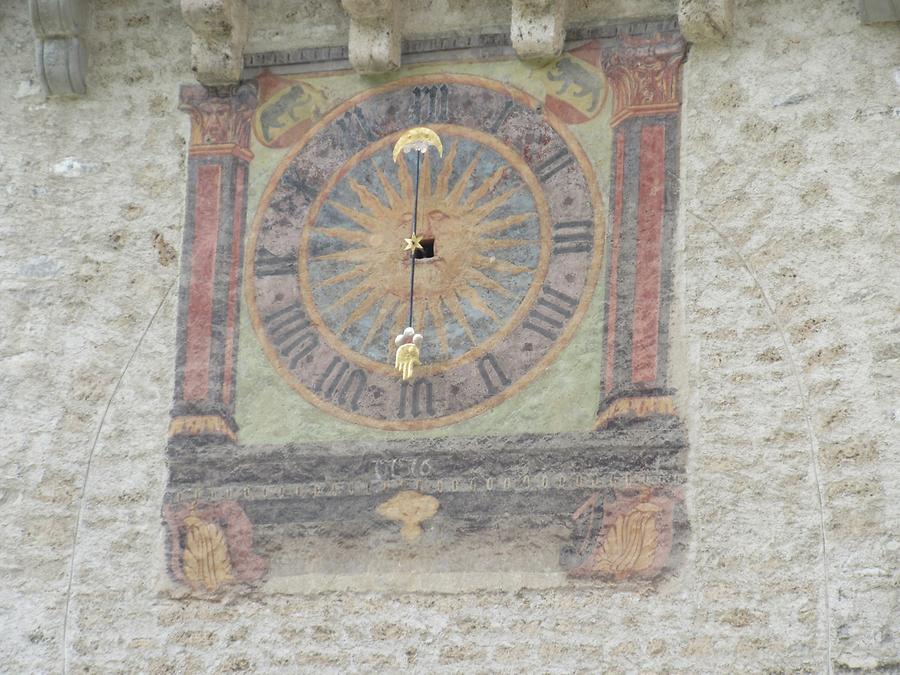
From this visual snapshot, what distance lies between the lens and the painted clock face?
30.1 ft

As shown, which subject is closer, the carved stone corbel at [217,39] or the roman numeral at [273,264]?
the roman numeral at [273,264]

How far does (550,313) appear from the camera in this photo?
30.0ft

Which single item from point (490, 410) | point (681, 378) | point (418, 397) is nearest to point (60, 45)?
point (418, 397)

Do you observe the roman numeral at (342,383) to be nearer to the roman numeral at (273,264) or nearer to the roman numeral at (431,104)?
the roman numeral at (273,264)

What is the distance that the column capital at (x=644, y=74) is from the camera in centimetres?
932

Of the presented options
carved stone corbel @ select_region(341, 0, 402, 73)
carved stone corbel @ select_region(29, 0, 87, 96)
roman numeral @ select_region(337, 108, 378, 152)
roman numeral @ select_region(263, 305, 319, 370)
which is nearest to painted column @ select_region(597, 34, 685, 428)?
carved stone corbel @ select_region(341, 0, 402, 73)

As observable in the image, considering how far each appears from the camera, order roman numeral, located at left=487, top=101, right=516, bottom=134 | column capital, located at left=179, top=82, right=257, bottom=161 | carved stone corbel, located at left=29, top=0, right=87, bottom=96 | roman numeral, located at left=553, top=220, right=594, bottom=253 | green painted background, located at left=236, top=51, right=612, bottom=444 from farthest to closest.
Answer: carved stone corbel, located at left=29, top=0, right=87, bottom=96
column capital, located at left=179, top=82, right=257, bottom=161
roman numeral, located at left=487, top=101, right=516, bottom=134
roman numeral, located at left=553, top=220, right=594, bottom=253
green painted background, located at left=236, top=51, right=612, bottom=444

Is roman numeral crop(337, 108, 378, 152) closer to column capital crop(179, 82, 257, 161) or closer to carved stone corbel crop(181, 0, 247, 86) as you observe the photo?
column capital crop(179, 82, 257, 161)

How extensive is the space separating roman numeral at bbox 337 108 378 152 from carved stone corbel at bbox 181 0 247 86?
1.60ft

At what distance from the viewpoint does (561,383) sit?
9.03 metres

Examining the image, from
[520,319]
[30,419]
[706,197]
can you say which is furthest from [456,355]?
[30,419]

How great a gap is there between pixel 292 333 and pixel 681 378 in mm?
1518

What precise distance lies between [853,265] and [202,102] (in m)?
2.71

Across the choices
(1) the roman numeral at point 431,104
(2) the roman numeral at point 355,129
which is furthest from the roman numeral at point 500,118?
(2) the roman numeral at point 355,129
